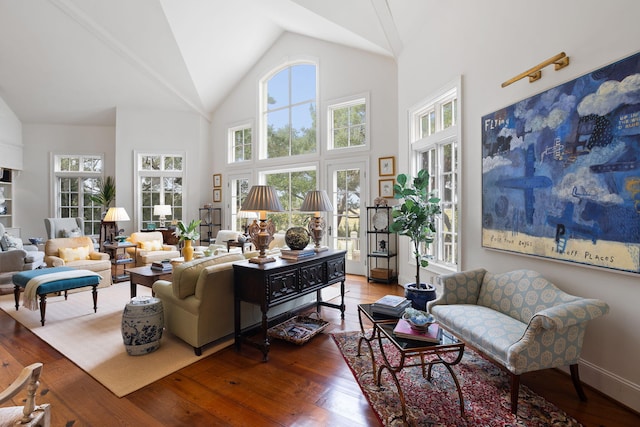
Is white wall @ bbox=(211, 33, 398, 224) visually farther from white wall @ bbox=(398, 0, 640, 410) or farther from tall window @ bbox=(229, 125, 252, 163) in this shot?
white wall @ bbox=(398, 0, 640, 410)

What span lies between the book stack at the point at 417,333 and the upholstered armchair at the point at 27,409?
1.79m

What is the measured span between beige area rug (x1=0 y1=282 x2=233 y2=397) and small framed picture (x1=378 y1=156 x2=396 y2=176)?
3.85 metres

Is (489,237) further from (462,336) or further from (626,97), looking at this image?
(626,97)

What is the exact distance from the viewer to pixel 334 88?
6344 millimetres

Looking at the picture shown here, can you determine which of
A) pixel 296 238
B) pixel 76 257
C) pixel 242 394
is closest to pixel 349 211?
pixel 296 238

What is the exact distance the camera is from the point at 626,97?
6.68 feet

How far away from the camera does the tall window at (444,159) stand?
388 centimetres

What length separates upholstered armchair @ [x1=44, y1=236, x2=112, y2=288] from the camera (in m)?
4.93

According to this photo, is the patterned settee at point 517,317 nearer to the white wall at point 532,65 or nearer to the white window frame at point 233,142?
the white wall at point 532,65

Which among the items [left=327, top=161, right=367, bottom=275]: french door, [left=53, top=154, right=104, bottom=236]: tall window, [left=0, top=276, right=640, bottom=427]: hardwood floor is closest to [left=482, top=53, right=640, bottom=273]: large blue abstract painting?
[left=0, top=276, right=640, bottom=427]: hardwood floor

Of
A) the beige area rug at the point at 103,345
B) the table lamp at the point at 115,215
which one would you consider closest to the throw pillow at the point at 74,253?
the table lamp at the point at 115,215

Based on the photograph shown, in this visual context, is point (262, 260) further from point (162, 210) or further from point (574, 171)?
point (162, 210)

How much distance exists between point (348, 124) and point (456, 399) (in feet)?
16.8

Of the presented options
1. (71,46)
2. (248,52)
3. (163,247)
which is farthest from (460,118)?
(71,46)
